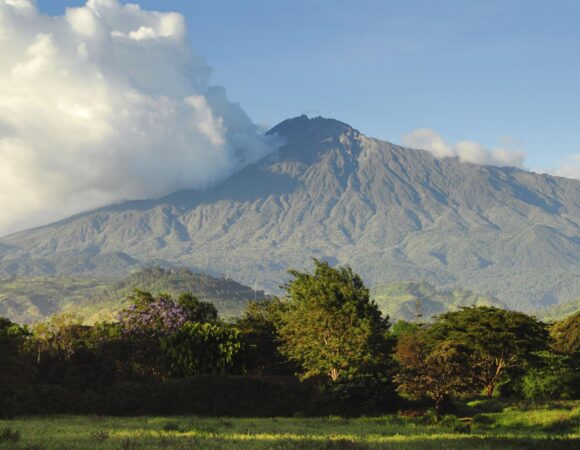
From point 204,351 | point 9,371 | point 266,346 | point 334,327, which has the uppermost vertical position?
point 334,327

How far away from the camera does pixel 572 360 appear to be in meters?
63.1

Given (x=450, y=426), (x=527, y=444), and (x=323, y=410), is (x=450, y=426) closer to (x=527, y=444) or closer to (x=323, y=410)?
(x=527, y=444)

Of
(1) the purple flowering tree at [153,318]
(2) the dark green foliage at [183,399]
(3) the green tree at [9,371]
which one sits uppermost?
(1) the purple flowering tree at [153,318]

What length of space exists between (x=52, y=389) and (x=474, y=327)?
37.1 metres

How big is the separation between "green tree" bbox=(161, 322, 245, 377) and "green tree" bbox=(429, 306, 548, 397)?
21.4 metres

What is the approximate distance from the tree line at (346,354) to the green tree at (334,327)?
102 millimetres

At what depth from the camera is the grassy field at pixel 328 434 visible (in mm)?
23734

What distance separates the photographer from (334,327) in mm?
59500

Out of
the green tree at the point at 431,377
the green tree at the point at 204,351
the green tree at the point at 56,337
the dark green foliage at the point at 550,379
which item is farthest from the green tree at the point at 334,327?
the green tree at the point at 56,337

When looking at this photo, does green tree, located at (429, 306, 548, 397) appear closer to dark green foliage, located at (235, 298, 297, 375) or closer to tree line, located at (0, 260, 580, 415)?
tree line, located at (0, 260, 580, 415)

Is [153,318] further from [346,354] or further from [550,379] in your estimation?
[550,379]

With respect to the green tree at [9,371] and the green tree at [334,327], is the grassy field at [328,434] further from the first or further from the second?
the green tree at [334,327]

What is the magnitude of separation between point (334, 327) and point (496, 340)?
49.5ft

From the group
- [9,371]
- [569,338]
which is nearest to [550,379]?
[569,338]
